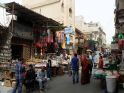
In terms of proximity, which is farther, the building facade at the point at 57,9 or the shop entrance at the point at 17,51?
the building facade at the point at 57,9

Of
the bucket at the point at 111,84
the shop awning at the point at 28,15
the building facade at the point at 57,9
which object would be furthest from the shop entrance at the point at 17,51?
the building facade at the point at 57,9

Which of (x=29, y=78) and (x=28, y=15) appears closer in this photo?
(x=29, y=78)

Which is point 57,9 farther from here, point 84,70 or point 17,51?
point 84,70

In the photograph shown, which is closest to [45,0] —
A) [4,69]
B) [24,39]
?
[24,39]

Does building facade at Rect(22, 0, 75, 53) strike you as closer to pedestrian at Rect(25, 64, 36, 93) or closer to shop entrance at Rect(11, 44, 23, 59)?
shop entrance at Rect(11, 44, 23, 59)

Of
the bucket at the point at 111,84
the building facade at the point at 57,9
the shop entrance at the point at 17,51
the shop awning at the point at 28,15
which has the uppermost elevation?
the building facade at the point at 57,9

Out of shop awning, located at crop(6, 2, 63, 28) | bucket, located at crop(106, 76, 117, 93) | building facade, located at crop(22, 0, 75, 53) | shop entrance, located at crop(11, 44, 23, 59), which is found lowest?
bucket, located at crop(106, 76, 117, 93)

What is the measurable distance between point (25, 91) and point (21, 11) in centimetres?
932

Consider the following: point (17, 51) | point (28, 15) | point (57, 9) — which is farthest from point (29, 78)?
point (57, 9)

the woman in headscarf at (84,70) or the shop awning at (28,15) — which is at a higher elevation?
the shop awning at (28,15)

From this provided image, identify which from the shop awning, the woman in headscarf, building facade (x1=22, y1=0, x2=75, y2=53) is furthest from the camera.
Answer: building facade (x1=22, y1=0, x2=75, y2=53)

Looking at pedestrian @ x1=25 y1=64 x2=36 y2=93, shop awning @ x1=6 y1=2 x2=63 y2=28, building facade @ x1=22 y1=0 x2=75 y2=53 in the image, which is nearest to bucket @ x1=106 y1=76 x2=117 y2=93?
pedestrian @ x1=25 y1=64 x2=36 y2=93

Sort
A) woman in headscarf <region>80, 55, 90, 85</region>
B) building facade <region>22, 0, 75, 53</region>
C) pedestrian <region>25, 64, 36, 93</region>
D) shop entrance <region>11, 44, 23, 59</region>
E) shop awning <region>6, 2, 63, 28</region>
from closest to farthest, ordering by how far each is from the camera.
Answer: pedestrian <region>25, 64, 36, 93</region> → woman in headscarf <region>80, 55, 90, 85</region> → shop awning <region>6, 2, 63, 28</region> → shop entrance <region>11, 44, 23, 59</region> → building facade <region>22, 0, 75, 53</region>

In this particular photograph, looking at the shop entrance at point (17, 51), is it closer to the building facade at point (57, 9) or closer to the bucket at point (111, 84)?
the bucket at point (111, 84)
